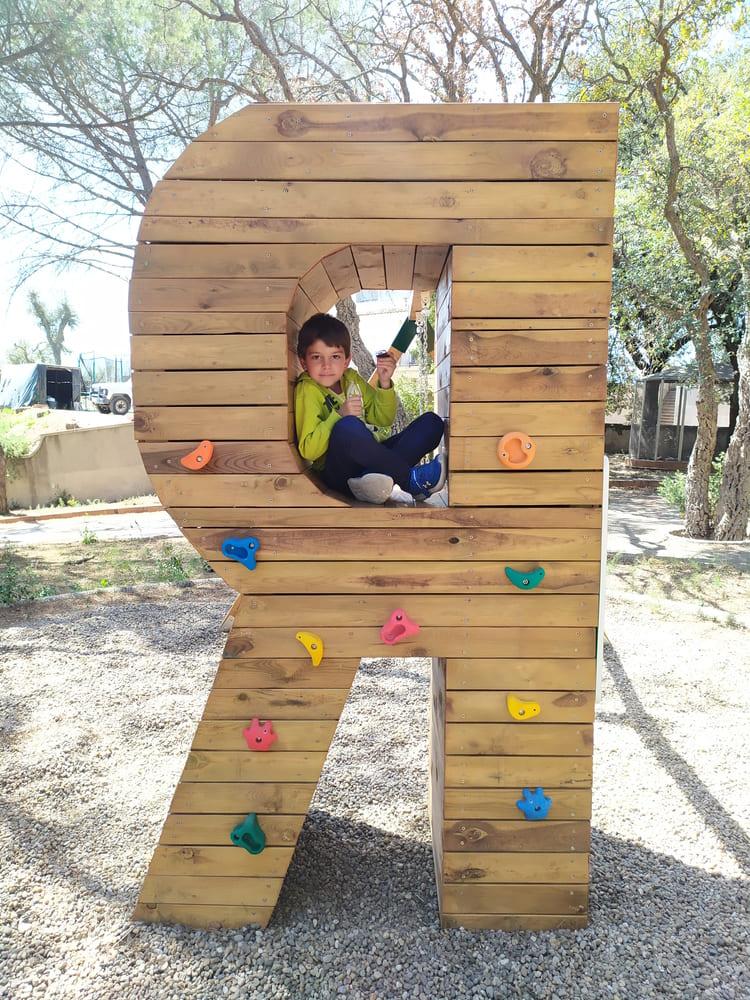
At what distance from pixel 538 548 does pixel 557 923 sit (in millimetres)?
1279

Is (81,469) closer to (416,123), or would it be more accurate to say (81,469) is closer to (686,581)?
(686,581)

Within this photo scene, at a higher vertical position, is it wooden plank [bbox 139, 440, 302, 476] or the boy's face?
the boy's face

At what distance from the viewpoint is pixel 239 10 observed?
7316 mm

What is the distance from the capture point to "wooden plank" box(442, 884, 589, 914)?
2.25m

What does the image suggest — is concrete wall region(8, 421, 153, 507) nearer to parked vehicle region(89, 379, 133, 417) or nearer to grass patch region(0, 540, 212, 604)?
grass patch region(0, 540, 212, 604)

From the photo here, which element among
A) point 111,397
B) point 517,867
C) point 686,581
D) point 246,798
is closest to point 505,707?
point 517,867

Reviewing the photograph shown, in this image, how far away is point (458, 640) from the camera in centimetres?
219

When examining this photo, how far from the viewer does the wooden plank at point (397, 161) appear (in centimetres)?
198

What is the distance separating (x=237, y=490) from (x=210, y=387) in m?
0.33

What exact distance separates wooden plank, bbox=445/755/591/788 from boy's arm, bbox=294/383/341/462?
3.69ft

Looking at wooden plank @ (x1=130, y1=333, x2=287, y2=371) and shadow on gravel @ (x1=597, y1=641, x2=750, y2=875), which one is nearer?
wooden plank @ (x1=130, y1=333, x2=287, y2=371)

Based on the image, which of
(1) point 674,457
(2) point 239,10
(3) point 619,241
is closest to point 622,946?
(2) point 239,10

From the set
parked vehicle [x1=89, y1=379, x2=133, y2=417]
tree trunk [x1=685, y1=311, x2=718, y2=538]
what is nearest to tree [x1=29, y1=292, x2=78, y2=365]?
parked vehicle [x1=89, y1=379, x2=133, y2=417]

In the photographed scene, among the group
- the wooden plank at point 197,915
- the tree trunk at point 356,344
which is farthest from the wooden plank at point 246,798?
the tree trunk at point 356,344
